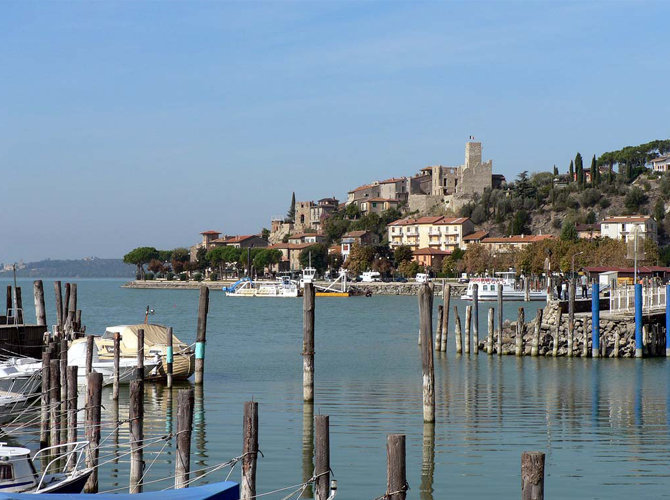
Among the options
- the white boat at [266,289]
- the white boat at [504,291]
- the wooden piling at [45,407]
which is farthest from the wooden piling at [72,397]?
Answer: the white boat at [266,289]

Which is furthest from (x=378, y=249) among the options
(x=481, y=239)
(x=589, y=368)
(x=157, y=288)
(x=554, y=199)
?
(x=589, y=368)

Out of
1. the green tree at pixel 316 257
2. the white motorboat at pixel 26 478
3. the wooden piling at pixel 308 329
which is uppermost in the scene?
the green tree at pixel 316 257

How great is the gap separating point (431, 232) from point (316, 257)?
2204 centimetres

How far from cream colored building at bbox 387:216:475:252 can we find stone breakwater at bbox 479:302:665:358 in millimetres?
131341

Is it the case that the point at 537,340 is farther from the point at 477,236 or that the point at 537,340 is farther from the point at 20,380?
the point at 477,236

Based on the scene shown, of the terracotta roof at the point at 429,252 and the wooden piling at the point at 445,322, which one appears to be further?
the terracotta roof at the point at 429,252

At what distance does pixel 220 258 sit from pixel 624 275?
117 m

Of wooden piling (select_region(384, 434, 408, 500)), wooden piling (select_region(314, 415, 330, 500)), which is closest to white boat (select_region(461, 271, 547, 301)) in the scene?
wooden piling (select_region(314, 415, 330, 500))

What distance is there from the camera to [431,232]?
585ft

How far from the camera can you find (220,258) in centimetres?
19138

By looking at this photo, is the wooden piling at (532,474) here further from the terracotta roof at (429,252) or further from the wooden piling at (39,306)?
the terracotta roof at (429,252)

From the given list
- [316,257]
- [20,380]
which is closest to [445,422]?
[20,380]

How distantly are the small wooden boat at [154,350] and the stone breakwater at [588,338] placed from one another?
14.1 metres

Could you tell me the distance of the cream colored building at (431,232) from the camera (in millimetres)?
175000
